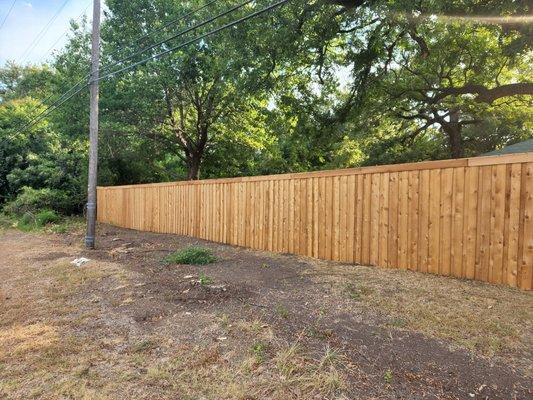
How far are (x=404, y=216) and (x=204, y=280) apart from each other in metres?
2.73

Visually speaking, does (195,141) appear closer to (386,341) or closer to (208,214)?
(208,214)

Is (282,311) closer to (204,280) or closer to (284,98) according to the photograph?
(204,280)

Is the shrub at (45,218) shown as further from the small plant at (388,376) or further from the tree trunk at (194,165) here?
the small plant at (388,376)

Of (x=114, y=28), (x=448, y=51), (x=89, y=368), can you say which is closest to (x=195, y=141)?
(x=114, y=28)

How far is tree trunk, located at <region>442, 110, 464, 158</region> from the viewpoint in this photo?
1223 centimetres

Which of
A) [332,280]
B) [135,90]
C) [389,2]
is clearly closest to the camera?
[332,280]

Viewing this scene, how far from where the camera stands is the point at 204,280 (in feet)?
16.1

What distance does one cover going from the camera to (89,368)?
270 cm

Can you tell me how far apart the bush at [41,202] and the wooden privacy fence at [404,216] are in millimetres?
11415

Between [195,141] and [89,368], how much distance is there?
1578 cm

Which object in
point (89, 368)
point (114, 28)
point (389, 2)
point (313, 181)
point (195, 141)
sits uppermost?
point (114, 28)

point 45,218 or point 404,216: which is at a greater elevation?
point 404,216

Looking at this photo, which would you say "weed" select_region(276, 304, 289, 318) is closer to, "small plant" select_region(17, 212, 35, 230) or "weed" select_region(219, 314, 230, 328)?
"weed" select_region(219, 314, 230, 328)

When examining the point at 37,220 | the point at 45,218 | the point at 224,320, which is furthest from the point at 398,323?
A: the point at 45,218
